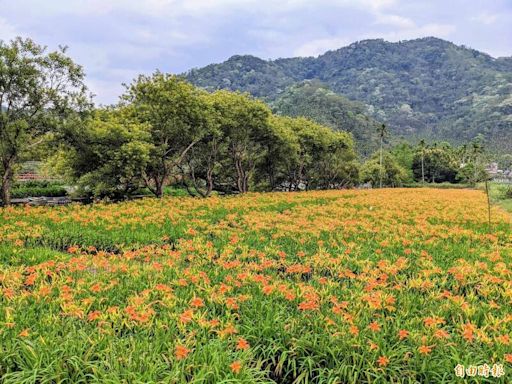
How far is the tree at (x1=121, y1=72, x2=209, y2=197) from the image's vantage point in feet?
61.0

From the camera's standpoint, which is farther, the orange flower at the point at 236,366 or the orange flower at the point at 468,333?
the orange flower at the point at 468,333

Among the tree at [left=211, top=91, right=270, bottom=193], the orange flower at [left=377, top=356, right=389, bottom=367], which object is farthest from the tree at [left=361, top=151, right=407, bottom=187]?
the orange flower at [left=377, top=356, right=389, bottom=367]

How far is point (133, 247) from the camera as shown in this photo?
7965 millimetres

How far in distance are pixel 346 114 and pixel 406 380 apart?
107 metres

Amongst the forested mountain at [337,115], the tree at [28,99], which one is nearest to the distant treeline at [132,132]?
the tree at [28,99]

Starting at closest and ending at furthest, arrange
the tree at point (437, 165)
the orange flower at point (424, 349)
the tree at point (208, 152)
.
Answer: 1. the orange flower at point (424, 349)
2. the tree at point (208, 152)
3. the tree at point (437, 165)

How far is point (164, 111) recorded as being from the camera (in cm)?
1867

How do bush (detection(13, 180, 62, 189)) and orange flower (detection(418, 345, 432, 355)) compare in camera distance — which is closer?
orange flower (detection(418, 345, 432, 355))

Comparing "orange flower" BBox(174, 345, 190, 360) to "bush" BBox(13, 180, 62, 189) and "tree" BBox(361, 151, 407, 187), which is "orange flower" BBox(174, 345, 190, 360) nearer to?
"bush" BBox(13, 180, 62, 189)

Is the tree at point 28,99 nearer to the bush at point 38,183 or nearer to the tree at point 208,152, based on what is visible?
the tree at point 208,152

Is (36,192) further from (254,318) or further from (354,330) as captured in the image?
(354,330)

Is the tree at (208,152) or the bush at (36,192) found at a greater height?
the tree at (208,152)

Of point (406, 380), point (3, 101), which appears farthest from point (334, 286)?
point (3, 101)

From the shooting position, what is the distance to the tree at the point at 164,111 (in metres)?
18.6
